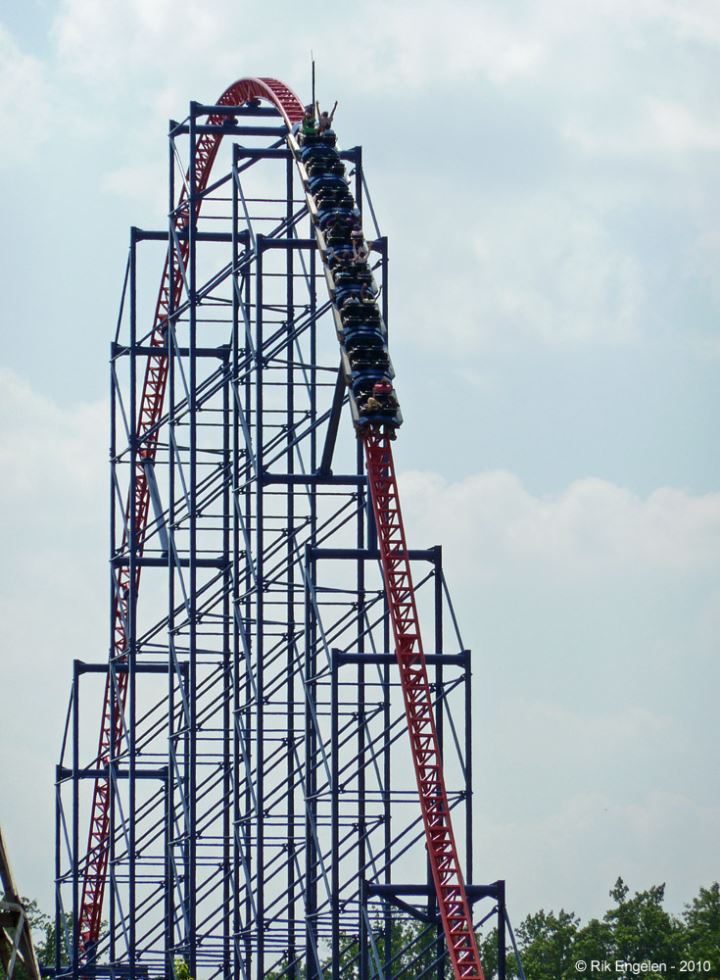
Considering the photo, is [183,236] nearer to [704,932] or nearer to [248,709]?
[248,709]

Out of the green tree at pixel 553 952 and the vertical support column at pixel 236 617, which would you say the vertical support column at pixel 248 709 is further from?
the green tree at pixel 553 952

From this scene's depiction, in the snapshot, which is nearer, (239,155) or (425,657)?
(425,657)

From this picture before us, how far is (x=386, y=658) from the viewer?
37.4 m

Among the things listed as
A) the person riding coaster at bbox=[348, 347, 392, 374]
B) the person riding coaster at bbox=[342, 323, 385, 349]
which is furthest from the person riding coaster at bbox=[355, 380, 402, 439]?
the person riding coaster at bbox=[342, 323, 385, 349]

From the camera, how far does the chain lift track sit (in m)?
36.1

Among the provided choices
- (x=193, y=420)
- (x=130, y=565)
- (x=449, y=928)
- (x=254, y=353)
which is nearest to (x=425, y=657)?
(x=449, y=928)

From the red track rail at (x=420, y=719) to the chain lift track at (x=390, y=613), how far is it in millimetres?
14

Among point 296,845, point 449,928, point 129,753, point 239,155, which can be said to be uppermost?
point 239,155

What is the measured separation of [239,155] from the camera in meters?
44.7

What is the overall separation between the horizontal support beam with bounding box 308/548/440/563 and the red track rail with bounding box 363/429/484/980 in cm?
24

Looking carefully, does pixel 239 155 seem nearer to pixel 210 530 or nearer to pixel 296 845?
pixel 210 530

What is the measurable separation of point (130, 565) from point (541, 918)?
45.8 metres

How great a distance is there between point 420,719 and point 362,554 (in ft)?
9.70

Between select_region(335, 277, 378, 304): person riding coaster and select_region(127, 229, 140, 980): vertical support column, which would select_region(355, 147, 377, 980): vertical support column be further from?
select_region(127, 229, 140, 980): vertical support column
